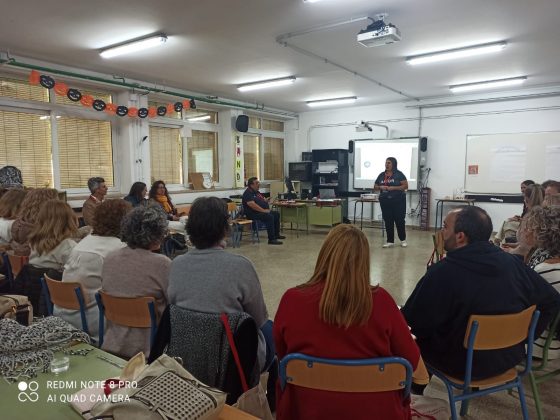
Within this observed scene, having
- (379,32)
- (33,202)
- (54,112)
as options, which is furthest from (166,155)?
(379,32)

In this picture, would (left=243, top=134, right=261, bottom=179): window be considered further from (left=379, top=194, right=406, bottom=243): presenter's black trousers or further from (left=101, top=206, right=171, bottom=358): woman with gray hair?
(left=101, top=206, right=171, bottom=358): woman with gray hair

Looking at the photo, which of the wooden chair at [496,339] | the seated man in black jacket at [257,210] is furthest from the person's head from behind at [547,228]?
the seated man in black jacket at [257,210]

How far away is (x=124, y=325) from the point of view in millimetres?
2008

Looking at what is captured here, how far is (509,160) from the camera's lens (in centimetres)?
833

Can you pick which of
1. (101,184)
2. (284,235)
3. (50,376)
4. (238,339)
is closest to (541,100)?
(284,235)

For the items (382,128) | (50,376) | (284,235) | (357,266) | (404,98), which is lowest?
(284,235)

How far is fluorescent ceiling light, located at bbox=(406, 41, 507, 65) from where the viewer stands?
5.18 meters

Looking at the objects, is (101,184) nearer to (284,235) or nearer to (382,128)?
(284,235)

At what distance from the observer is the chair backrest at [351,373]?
4.01ft

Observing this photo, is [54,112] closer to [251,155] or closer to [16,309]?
[251,155]

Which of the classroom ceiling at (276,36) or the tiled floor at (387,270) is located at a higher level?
the classroom ceiling at (276,36)

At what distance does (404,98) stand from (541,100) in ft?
8.98

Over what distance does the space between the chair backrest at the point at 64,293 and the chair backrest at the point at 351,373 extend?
1.45m

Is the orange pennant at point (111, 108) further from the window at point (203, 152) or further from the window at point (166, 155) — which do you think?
the window at point (203, 152)
